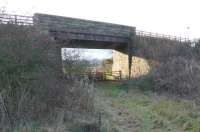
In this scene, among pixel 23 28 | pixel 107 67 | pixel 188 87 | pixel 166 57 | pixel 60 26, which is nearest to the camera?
pixel 23 28

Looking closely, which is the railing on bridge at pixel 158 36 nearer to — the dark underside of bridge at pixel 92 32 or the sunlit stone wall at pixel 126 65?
the dark underside of bridge at pixel 92 32

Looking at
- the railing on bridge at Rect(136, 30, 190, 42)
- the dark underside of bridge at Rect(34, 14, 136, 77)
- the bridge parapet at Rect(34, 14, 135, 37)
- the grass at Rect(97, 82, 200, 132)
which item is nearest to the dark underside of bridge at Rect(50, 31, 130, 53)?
the dark underside of bridge at Rect(34, 14, 136, 77)

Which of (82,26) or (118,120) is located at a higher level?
(82,26)

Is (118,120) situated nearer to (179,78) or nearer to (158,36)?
(179,78)

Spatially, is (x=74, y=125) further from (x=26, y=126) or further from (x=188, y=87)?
(x=188, y=87)

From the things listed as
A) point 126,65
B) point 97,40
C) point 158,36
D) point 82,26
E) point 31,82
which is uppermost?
point 82,26

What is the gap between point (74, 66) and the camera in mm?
11922

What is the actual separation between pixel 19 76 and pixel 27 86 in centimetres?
42

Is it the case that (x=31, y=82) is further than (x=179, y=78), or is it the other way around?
(x=179, y=78)

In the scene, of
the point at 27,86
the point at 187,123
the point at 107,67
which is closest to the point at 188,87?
the point at 187,123

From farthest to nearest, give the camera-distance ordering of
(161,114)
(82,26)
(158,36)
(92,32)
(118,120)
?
(158,36) < (92,32) < (82,26) < (161,114) < (118,120)

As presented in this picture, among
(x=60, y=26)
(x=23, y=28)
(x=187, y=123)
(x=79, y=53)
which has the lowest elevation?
(x=187, y=123)

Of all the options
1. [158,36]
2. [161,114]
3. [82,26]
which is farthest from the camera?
[158,36]

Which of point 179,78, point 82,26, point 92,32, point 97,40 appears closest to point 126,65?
point 97,40
